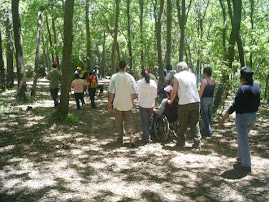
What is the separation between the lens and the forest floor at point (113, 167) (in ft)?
14.8

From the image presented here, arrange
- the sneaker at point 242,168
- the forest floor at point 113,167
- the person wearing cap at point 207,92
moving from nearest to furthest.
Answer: the forest floor at point 113,167 → the sneaker at point 242,168 → the person wearing cap at point 207,92

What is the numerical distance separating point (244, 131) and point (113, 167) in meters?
2.76

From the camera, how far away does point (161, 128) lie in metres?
7.79

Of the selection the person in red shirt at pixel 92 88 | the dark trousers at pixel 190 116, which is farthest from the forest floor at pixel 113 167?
the person in red shirt at pixel 92 88

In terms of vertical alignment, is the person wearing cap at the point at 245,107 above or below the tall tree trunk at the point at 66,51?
below

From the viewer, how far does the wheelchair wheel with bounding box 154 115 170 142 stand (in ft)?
24.5

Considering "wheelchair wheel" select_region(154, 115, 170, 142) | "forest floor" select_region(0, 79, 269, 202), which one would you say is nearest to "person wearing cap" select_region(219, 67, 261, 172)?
"forest floor" select_region(0, 79, 269, 202)

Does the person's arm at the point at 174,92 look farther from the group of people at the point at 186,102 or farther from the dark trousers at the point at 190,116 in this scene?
the dark trousers at the point at 190,116

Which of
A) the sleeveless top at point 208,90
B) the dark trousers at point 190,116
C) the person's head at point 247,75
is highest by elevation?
the person's head at point 247,75

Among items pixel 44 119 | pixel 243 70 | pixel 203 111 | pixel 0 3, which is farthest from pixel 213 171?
pixel 0 3

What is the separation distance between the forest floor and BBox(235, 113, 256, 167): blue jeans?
0.33m

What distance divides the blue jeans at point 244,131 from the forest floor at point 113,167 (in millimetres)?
334

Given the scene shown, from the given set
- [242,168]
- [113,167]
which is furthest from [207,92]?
[113,167]

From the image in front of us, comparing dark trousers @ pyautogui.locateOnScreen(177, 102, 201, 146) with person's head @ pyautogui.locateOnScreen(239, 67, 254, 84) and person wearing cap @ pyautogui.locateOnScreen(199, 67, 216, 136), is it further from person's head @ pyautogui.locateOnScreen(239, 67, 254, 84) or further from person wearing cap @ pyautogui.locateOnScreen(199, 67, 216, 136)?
person's head @ pyautogui.locateOnScreen(239, 67, 254, 84)
